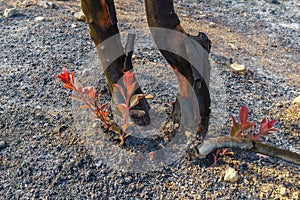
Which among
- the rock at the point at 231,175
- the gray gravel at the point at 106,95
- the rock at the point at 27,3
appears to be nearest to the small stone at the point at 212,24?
the gray gravel at the point at 106,95

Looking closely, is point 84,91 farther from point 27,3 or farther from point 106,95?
point 27,3

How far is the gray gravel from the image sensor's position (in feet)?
5.05

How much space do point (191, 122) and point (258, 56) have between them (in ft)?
4.26

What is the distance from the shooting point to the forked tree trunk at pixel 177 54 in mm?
1411

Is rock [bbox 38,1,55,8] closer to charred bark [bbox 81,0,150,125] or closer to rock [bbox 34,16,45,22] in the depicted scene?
rock [bbox 34,16,45,22]

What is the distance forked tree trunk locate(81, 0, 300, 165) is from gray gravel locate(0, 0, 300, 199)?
0.22 m

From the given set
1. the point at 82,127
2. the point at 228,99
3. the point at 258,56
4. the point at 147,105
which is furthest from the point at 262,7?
the point at 82,127

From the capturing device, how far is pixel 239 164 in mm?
1615

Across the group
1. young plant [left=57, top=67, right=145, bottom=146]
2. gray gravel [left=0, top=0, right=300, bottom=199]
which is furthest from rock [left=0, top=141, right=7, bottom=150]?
young plant [left=57, top=67, right=145, bottom=146]

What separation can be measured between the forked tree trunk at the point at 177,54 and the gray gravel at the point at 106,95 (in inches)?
8.5

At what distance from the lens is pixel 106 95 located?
197 centimetres

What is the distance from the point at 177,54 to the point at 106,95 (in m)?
0.59

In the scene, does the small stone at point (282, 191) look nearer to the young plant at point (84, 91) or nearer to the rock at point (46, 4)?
the young plant at point (84, 91)

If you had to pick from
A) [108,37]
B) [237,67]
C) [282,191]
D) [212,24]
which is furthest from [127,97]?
[212,24]
